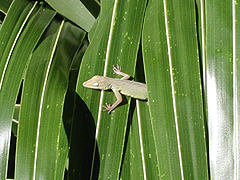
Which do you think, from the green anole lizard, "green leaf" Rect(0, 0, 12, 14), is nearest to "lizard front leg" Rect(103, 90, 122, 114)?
the green anole lizard

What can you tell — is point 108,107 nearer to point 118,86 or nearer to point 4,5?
point 118,86

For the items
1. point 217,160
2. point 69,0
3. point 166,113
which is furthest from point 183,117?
point 69,0

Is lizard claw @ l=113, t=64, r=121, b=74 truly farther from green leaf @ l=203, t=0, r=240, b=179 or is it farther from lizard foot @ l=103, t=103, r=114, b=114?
green leaf @ l=203, t=0, r=240, b=179

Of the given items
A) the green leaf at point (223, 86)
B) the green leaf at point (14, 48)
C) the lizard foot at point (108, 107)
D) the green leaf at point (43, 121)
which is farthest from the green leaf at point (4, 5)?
the green leaf at point (223, 86)

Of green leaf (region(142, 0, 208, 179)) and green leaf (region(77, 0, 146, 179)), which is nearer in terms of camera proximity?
green leaf (region(142, 0, 208, 179))

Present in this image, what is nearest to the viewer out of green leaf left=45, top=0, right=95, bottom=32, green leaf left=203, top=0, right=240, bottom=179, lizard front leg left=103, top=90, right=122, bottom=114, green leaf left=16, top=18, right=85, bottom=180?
green leaf left=203, top=0, right=240, bottom=179

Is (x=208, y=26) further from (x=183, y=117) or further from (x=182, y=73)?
(x=183, y=117)
